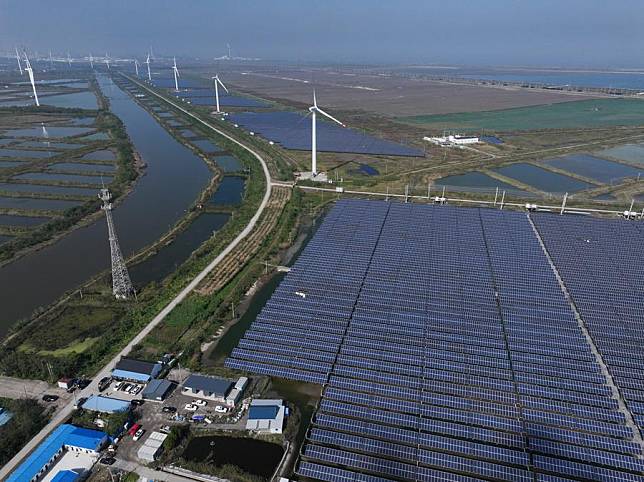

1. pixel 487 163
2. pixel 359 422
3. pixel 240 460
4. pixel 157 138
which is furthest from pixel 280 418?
pixel 157 138

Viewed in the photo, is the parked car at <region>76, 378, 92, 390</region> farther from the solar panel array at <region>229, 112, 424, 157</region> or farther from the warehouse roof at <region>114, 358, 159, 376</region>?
the solar panel array at <region>229, 112, 424, 157</region>

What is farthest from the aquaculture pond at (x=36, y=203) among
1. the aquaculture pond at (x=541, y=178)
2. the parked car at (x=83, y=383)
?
the aquaculture pond at (x=541, y=178)

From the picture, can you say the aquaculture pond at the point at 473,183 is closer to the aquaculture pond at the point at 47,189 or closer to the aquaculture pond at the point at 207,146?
the aquaculture pond at the point at 207,146

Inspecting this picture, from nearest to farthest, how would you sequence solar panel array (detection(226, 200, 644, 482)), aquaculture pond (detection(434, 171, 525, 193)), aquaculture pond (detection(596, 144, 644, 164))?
1. solar panel array (detection(226, 200, 644, 482))
2. aquaculture pond (detection(434, 171, 525, 193))
3. aquaculture pond (detection(596, 144, 644, 164))

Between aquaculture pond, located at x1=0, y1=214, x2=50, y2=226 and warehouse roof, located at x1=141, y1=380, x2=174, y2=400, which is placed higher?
aquaculture pond, located at x1=0, y1=214, x2=50, y2=226

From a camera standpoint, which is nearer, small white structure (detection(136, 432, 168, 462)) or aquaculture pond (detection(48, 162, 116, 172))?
small white structure (detection(136, 432, 168, 462))

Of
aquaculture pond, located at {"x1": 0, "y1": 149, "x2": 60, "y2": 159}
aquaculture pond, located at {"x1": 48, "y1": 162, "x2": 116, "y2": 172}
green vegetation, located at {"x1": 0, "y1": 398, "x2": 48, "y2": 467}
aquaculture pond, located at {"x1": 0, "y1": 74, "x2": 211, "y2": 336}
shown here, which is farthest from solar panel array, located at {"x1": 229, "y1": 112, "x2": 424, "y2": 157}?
green vegetation, located at {"x1": 0, "y1": 398, "x2": 48, "y2": 467}

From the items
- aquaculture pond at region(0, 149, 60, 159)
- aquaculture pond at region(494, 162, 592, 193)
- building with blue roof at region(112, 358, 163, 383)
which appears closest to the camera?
building with blue roof at region(112, 358, 163, 383)
